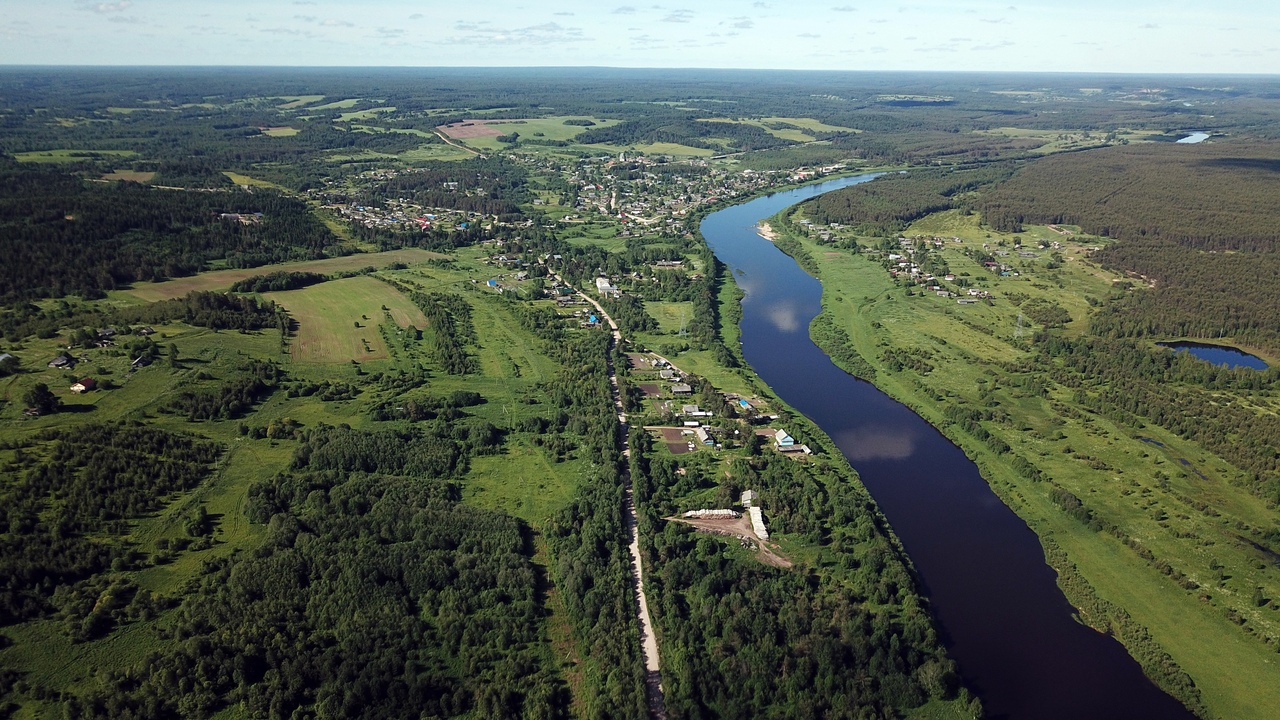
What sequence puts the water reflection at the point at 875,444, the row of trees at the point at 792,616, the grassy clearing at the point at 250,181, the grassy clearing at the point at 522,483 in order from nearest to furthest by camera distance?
the row of trees at the point at 792,616 < the grassy clearing at the point at 522,483 < the water reflection at the point at 875,444 < the grassy clearing at the point at 250,181

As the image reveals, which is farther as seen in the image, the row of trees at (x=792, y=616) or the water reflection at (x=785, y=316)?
the water reflection at (x=785, y=316)

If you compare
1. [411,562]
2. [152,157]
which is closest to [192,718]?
[411,562]

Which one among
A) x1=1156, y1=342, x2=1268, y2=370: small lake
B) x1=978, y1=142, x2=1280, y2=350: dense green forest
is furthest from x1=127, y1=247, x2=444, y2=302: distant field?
x1=1156, y1=342, x2=1268, y2=370: small lake

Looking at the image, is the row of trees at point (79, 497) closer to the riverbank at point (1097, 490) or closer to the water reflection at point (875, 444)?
the water reflection at point (875, 444)

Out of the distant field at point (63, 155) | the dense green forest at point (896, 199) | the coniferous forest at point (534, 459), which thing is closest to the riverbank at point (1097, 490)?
the coniferous forest at point (534, 459)

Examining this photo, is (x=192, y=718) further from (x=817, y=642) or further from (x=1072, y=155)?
(x=1072, y=155)

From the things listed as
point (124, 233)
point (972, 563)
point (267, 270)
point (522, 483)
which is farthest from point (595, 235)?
point (972, 563)
